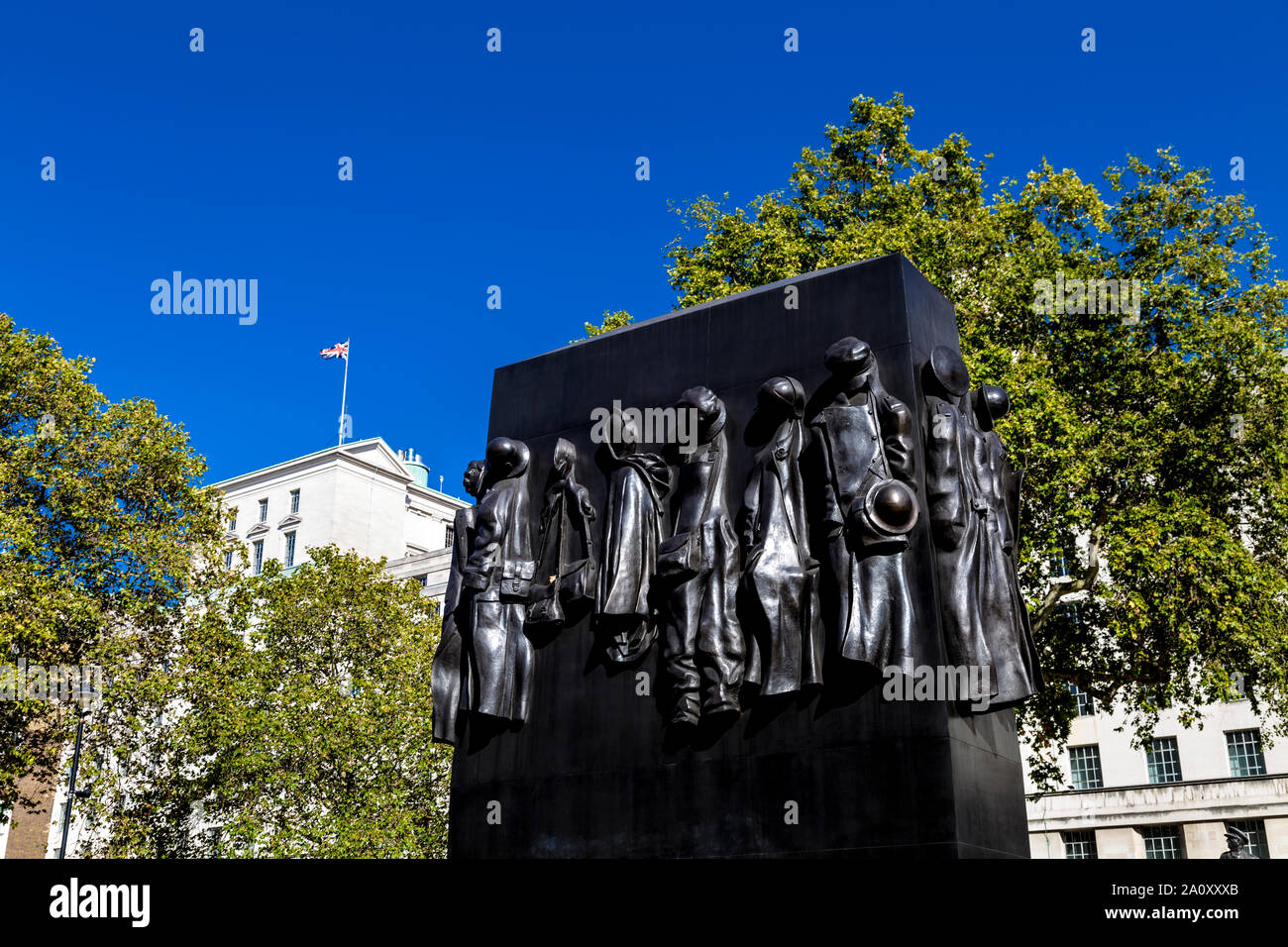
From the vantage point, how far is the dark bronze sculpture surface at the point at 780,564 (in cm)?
845

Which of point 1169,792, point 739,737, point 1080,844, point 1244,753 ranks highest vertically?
point 1244,753

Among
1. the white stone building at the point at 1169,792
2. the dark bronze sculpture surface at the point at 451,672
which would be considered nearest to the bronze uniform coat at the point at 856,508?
the dark bronze sculpture surface at the point at 451,672

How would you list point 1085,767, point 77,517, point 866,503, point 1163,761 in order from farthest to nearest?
point 1085,767 < point 1163,761 < point 77,517 < point 866,503

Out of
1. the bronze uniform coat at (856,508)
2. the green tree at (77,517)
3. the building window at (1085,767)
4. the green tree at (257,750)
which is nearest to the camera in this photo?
the bronze uniform coat at (856,508)

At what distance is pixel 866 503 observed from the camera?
328 inches

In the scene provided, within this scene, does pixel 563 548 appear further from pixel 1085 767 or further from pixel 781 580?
pixel 1085 767

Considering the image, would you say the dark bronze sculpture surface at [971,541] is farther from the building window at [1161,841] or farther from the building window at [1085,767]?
the building window at [1085,767]

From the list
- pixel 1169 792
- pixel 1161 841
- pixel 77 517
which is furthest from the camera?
pixel 1161 841

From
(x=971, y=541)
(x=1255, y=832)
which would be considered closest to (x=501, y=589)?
(x=971, y=541)

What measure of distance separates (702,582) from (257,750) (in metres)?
29.5

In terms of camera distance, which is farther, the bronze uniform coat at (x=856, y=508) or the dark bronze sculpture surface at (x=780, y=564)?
the dark bronze sculpture surface at (x=780, y=564)

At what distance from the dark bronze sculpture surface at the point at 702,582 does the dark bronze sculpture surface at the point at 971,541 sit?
1547 mm
